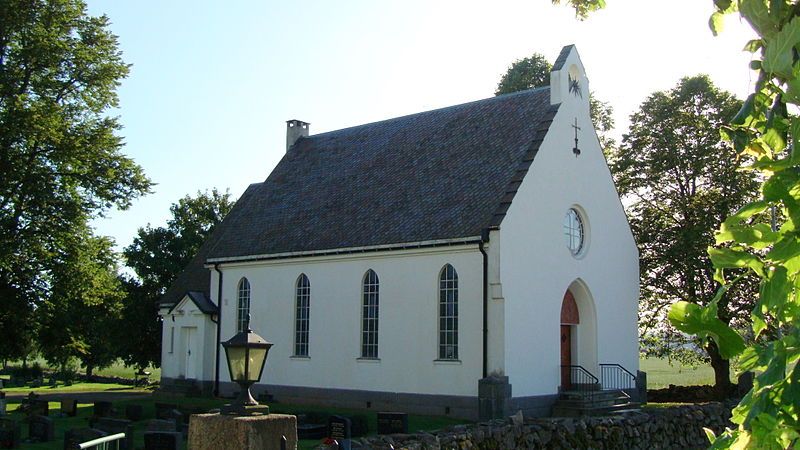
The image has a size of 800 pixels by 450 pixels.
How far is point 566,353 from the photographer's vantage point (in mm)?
27844

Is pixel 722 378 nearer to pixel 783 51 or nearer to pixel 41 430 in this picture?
pixel 41 430

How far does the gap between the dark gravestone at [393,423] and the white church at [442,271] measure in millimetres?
3923

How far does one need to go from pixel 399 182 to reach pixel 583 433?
13.6 metres

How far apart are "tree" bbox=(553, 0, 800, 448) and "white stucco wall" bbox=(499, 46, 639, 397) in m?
21.9

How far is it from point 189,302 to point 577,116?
1798 cm

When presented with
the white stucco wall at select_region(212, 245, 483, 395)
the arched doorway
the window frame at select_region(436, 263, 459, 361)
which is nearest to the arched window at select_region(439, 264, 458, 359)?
the window frame at select_region(436, 263, 459, 361)

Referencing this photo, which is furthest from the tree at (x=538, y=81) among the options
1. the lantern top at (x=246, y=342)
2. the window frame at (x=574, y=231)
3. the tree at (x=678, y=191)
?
the lantern top at (x=246, y=342)

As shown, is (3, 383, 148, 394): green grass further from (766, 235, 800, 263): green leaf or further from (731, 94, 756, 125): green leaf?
(766, 235, 800, 263): green leaf

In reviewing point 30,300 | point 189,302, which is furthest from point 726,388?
point 30,300

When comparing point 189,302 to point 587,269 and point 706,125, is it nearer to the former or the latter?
point 587,269

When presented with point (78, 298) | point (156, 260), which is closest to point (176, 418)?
point (78, 298)

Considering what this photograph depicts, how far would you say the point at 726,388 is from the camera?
33.4 m

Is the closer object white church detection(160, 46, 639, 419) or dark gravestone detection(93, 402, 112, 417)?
white church detection(160, 46, 639, 419)

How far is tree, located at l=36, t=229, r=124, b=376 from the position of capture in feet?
112
